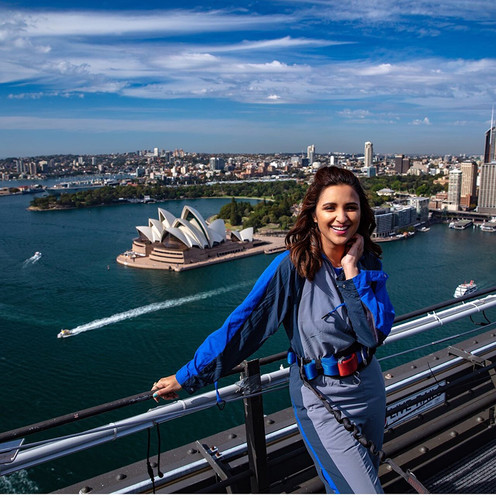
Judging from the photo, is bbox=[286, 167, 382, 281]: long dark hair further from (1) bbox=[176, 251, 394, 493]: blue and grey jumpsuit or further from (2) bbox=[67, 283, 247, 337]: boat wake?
(2) bbox=[67, 283, 247, 337]: boat wake

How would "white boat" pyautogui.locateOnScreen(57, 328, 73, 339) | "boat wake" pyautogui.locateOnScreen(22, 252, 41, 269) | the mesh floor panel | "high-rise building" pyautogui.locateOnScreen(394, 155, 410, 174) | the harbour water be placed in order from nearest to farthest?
the mesh floor panel
the harbour water
"white boat" pyautogui.locateOnScreen(57, 328, 73, 339)
"boat wake" pyautogui.locateOnScreen(22, 252, 41, 269)
"high-rise building" pyautogui.locateOnScreen(394, 155, 410, 174)

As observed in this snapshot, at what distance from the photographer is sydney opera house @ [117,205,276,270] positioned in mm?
10266

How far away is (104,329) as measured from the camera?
601cm

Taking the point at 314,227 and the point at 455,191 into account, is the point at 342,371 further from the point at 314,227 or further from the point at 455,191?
the point at 455,191

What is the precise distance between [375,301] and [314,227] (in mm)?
91

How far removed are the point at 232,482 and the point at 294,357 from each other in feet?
0.47

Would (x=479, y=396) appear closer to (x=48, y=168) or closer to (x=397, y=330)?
(x=397, y=330)

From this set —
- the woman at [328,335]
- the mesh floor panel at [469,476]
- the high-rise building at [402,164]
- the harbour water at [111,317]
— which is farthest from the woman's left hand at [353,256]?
the high-rise building at [402,164]

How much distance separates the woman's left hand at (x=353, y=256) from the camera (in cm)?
44

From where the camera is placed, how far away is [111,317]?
21.2 feet

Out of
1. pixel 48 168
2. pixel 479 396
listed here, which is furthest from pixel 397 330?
pixel 48 168

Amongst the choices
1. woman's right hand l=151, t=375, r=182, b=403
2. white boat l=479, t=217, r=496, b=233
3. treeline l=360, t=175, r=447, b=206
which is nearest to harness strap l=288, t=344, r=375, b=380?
woman's right hand l=151, t=375, r=182, b=403

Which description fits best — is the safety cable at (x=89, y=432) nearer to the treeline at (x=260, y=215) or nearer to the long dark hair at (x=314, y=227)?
the long dark hair at (x=314, y=227)

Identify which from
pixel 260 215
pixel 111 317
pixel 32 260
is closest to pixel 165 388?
pixel 111 317
